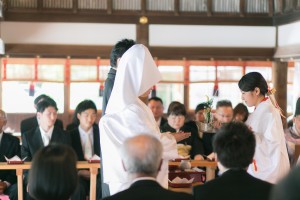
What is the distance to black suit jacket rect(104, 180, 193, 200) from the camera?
2.19m

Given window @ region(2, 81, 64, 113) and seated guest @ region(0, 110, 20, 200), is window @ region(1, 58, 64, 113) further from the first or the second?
seated guest @ region(0, 110, 20, 200)

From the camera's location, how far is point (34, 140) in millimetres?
5230

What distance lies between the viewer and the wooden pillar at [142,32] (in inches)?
333

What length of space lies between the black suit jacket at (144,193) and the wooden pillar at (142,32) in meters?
6.34

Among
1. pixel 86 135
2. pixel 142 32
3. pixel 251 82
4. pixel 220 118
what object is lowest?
pixel 86 135

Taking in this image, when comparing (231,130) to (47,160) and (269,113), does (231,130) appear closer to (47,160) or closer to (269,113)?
(47,160)

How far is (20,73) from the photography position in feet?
27.7

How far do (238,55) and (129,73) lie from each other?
18.6 feet

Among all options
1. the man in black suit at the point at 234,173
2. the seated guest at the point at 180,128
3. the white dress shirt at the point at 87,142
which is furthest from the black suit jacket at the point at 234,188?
the white dress shirt at the point at 87,142

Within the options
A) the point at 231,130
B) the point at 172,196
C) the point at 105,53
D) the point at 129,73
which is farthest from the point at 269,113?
the point at 105,53

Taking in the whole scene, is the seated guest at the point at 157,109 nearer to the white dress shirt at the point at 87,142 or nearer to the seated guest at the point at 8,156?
the white dress shirt at the point at 87,142

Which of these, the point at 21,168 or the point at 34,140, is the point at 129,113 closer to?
the point at 21,168

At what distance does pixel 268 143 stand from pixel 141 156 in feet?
5.71

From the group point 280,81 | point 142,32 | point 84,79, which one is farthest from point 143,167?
point 280,81
